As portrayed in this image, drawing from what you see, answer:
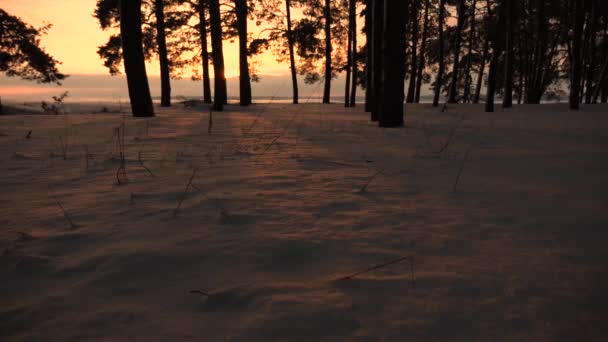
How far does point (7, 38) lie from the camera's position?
15.2 metres

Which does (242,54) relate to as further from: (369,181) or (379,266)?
(379,266)

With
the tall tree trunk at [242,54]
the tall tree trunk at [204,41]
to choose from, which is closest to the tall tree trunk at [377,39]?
the tall tree trunk at [242,54]

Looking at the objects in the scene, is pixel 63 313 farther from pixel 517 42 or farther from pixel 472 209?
pixel 517 42

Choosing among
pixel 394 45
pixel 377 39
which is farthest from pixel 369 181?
pixel 377 39

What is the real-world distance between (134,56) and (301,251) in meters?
8.31

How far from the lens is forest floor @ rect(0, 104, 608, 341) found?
117cm

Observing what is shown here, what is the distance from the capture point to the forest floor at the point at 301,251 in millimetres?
1169

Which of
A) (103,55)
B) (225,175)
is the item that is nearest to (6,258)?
(225,175)

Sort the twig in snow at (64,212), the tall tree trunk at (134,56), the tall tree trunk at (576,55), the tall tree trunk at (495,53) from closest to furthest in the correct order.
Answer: the twig in snow at (64,212), the tall tree trunk at (134,56), the tall tree trunk at (495,53), the tall tree trunk at (576,55)

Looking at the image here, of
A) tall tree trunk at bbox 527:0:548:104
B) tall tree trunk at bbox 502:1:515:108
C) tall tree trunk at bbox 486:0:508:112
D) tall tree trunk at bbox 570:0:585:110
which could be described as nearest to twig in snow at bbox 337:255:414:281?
tall tree trunk at bbox 486:0:508:112

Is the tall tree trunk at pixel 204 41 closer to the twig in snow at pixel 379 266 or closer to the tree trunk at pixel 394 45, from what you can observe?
the tree trunk at pixel 394 45

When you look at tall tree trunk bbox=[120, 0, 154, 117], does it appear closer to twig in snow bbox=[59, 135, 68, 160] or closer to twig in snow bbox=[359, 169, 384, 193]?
twig in snow bbox=[59, 135, 68, 160]

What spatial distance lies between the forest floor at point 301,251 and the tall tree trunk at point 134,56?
557cm

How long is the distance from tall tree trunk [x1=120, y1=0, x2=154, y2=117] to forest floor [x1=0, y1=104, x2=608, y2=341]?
219 inches
